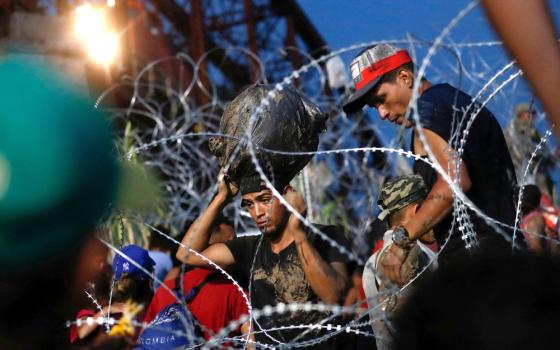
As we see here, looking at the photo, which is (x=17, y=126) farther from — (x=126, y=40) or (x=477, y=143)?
(x=126, y=40)

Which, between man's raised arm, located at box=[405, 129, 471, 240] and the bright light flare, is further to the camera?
the bright light flare

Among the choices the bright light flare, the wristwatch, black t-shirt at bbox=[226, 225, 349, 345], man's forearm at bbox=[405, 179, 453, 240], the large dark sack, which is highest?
the bright light flare

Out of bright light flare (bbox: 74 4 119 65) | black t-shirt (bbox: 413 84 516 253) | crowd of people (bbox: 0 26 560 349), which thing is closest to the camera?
crowd of people (bbox: 0 26 560 349)

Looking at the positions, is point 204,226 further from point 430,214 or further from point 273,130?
point 430,214

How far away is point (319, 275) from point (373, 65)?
0.92 m

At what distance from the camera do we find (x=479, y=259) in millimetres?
1100

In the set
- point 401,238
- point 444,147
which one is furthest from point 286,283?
point 444,147

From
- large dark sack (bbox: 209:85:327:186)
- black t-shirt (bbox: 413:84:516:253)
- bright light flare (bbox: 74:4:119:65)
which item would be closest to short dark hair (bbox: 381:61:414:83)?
black t-shirt (bbox: 413:84:516:253)

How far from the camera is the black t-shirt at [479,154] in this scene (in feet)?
10.7

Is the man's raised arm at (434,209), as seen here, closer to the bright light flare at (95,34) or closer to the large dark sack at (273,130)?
the large dark sack at (273,130)

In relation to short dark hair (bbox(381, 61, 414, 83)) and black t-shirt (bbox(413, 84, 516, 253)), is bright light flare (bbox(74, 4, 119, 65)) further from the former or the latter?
black t-shirt (bbox(413, 84, 516, 253))

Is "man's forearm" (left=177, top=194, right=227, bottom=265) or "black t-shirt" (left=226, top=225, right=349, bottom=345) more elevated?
"man's forearm" (left=177, top=194, right=227, bottom=265)

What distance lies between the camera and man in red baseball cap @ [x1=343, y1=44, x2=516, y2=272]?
3096mm

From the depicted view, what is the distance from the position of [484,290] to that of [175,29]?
21179 millimetres
